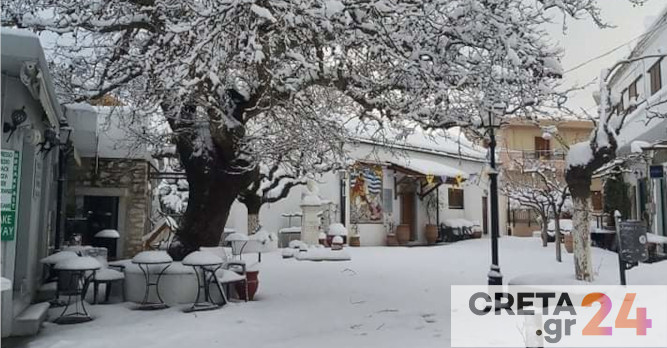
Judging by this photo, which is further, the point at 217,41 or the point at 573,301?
the point at 573,301

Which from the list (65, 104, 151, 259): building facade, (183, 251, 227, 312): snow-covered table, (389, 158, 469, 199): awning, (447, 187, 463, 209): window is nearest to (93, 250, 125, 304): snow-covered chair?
(183, 251, 227, 312): snow-covered table

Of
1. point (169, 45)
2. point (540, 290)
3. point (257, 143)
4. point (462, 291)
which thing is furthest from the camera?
point (257, 143)

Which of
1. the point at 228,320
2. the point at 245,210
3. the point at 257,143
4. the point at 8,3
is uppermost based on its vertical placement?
the point at 8,3

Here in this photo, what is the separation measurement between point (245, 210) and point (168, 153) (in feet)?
17.8

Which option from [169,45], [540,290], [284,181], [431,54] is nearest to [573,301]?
[540,290]

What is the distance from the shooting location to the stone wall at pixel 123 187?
12984 millimetres

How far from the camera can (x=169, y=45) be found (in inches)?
249

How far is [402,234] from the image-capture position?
2133cm

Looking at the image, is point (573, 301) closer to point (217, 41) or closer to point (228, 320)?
point (228, 320)

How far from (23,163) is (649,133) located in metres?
12.8

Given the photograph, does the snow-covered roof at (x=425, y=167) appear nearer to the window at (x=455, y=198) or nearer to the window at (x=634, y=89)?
the window at (x=455, y=198)

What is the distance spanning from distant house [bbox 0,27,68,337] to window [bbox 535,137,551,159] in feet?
79.6

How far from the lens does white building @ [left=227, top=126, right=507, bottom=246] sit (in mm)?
19156

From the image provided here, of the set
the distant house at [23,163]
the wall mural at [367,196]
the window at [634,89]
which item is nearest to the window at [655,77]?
the window at [634,89]
